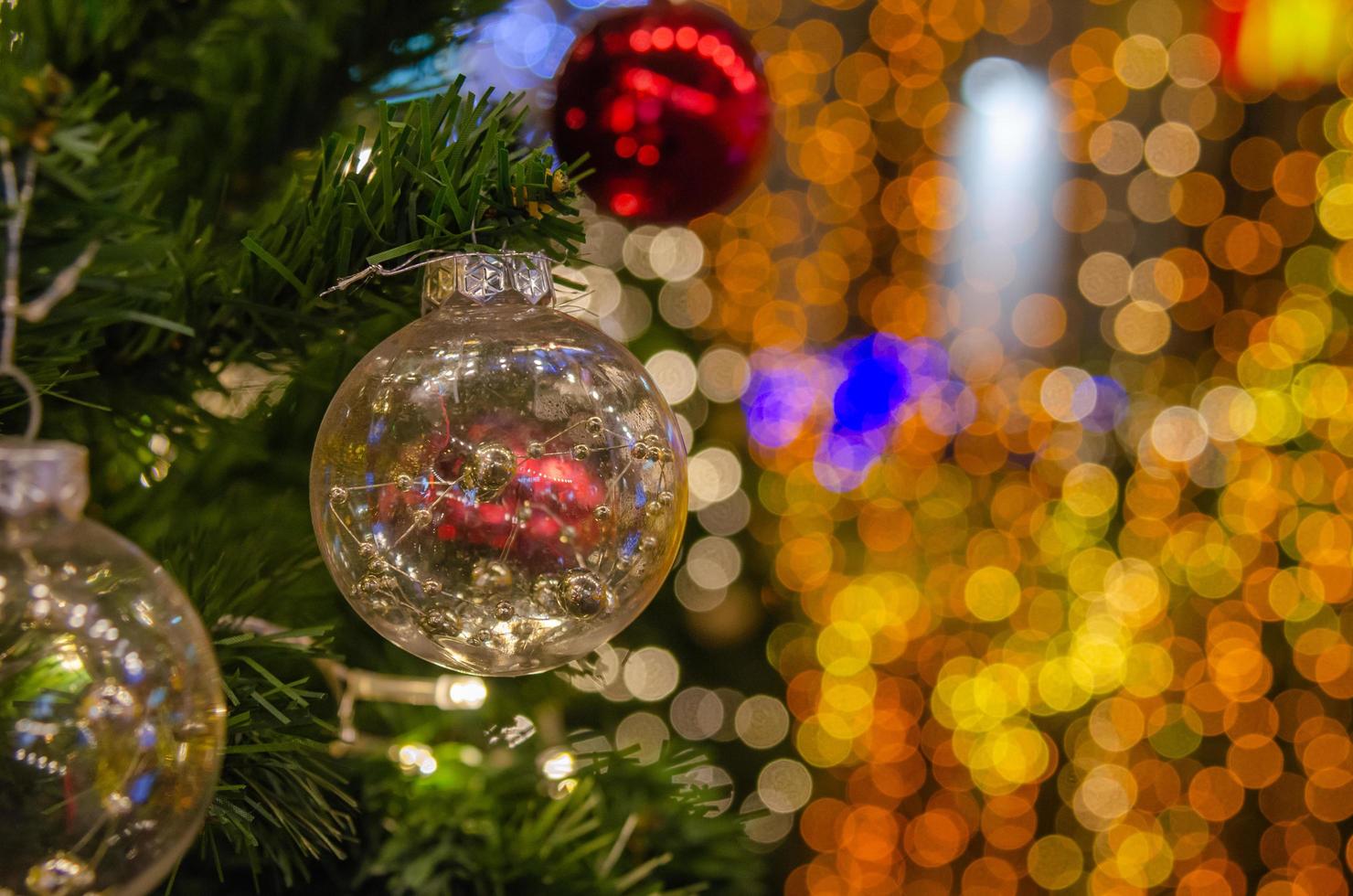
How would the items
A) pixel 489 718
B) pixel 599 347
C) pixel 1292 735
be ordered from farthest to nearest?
1. pixel 1292 735
2. pixel 489 718
3. pixel 599 347

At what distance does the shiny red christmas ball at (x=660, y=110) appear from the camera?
0.51m

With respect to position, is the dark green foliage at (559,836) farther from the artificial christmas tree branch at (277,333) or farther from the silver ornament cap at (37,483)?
the silver ornament cap at (37,483)

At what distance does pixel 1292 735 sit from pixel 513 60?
1108 mm

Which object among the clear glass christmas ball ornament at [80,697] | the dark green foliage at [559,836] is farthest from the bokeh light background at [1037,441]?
the clear glass christmas ball ornament at [80,697]

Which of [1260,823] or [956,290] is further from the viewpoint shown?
[956,290]

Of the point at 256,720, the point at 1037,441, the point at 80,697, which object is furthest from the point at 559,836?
the point at 1037,441

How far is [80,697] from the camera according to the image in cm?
25

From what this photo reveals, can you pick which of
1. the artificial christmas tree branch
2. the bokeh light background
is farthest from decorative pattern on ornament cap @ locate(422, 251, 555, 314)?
the bokeh light background

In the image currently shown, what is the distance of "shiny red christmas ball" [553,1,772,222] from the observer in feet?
1.68

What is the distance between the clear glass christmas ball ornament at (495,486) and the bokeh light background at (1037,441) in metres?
0.83

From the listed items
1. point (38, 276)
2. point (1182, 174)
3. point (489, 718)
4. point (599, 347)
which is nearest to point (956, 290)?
point (1182, 174)

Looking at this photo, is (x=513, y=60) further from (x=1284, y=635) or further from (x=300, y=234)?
(x=1284, y=635)

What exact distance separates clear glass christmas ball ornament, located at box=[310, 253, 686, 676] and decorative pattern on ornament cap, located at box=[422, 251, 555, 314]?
17mm

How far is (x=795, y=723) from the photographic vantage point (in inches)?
54.7
